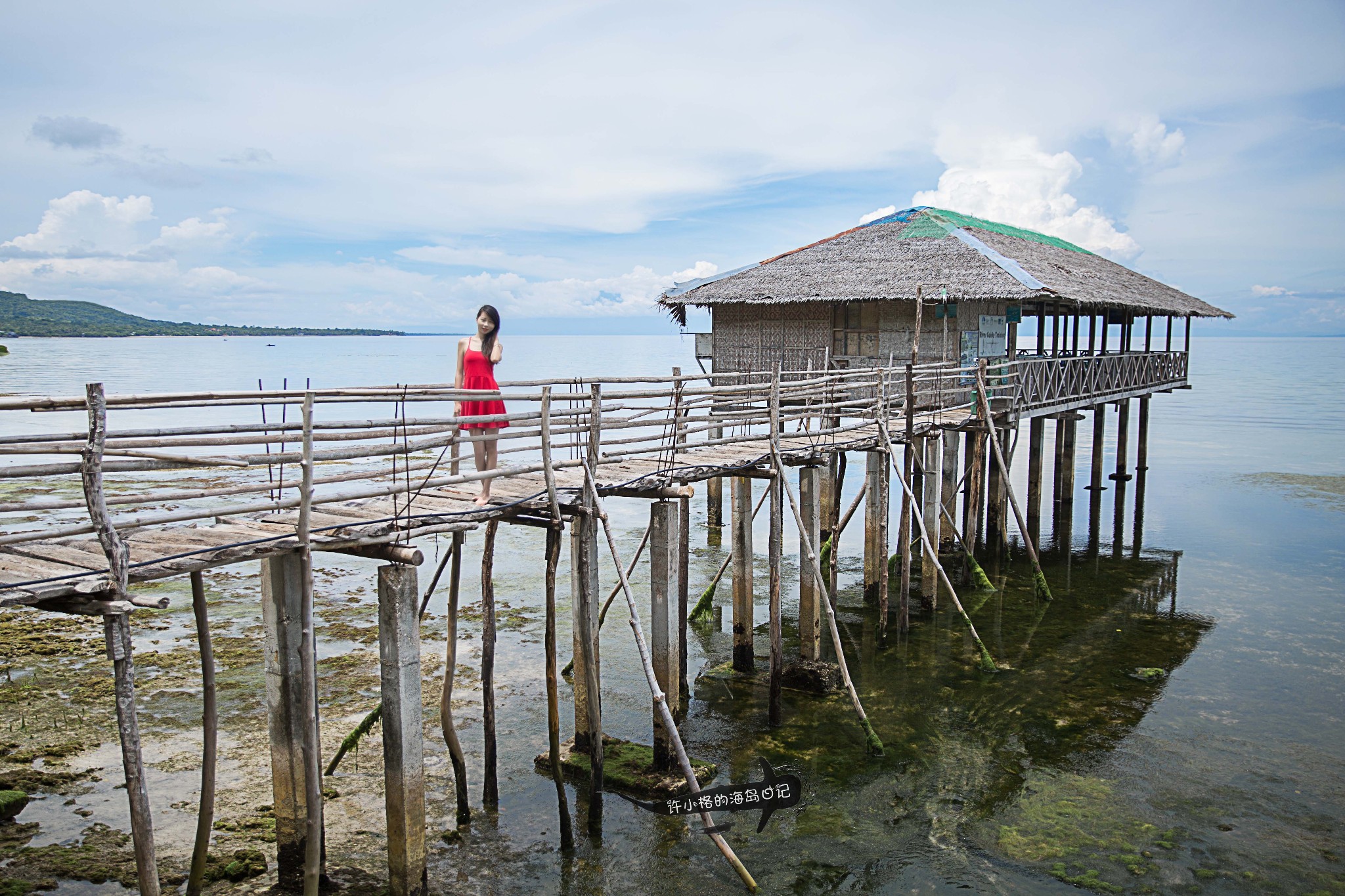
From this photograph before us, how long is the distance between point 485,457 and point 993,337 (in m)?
12.5

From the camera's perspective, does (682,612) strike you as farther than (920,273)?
No

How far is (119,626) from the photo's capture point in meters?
4.42

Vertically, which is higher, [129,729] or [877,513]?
[129,729]

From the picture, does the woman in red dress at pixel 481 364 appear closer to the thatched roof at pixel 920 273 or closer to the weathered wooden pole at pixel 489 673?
the weathered wooden pole at pixel 489 673

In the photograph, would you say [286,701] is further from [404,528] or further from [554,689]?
[554,689]

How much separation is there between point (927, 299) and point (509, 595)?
→ 26.8 ft

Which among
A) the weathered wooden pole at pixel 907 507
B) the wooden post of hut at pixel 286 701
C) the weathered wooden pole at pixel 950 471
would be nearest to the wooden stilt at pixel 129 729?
the wooden post of hut at pixel 286 701

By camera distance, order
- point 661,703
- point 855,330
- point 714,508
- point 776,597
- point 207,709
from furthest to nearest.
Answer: point 714,508, point 855,330, point 776,597, point 661,703, point 207,709

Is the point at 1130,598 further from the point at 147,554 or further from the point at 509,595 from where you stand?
the point at 147,554

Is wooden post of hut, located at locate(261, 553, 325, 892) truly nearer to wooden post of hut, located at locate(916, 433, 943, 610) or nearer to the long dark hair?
the long dark hair

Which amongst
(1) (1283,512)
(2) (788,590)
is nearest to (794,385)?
(2) (788,590)

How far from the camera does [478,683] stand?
33.6 ft

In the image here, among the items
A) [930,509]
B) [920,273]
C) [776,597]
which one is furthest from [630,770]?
[920,273]

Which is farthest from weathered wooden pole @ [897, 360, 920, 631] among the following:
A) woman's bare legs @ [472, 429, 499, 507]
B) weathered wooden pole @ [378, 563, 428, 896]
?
weathered wooden pole @ [378, 563, 428, 896]
